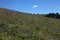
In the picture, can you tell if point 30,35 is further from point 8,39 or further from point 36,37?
point 8,39

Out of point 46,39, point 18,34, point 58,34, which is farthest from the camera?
point 58,34

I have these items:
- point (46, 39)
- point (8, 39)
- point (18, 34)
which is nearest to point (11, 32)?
point (18, 34)

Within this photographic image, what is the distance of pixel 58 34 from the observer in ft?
55.9

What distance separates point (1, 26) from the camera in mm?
15289

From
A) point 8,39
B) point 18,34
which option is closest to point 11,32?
point 18,34

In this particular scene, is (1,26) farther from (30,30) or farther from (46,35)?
(46,35)

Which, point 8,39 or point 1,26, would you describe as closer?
point 8,39

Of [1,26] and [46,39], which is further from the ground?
[1,26]

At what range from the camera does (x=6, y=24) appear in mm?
15656

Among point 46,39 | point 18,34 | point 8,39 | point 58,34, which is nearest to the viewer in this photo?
point 8,39

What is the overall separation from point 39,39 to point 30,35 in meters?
0.69

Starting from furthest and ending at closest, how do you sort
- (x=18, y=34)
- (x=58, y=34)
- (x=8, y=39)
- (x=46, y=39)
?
(x=58, y=34) → (x=46, y=39) → (x=18, y=34) → (x=8, y=39)

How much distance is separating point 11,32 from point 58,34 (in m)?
4.51

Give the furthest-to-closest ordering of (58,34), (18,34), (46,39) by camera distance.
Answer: (58,34) → (46,39) → (18,34)
